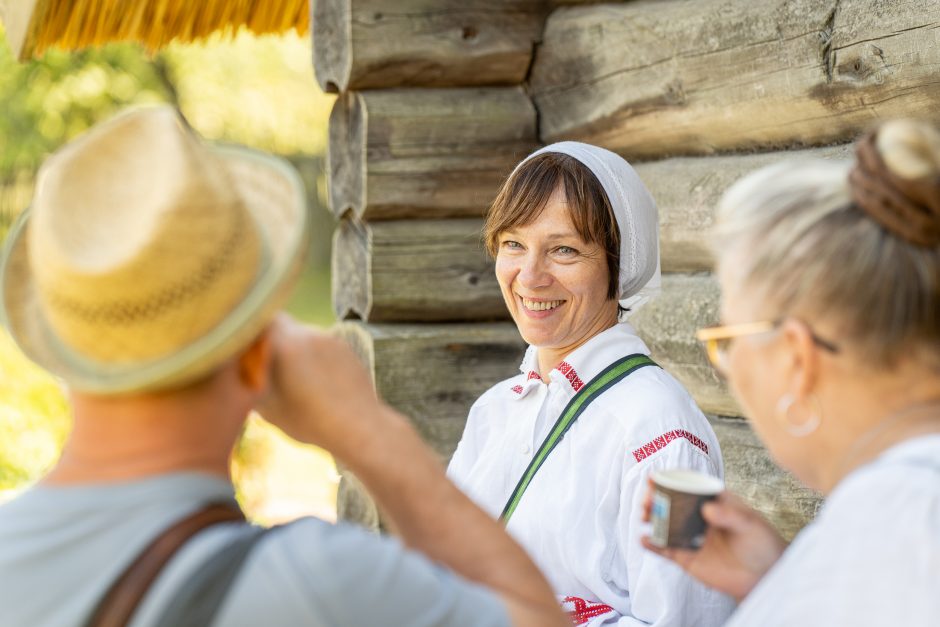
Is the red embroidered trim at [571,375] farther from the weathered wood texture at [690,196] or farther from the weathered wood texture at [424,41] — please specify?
the weathered wood texture at [424,41]

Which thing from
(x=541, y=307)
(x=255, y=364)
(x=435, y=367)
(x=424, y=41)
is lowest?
(x=435, y=367)

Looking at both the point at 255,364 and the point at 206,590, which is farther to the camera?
the point at 255,364

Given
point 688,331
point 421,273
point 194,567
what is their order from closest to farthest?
point 194,567, point 688,331, point 421,273

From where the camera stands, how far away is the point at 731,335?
1.59 m

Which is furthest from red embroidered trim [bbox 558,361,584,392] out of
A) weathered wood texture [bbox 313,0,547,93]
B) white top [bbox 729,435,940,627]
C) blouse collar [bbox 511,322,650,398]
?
weathered wood texture [bbox 313,0,547,93]

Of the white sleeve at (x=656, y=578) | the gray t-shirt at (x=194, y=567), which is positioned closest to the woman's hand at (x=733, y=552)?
the white sleeve at (x=656, y=578)

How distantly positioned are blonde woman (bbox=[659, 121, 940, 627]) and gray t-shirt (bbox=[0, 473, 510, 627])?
430 mm

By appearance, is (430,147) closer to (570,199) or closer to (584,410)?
(570,199)

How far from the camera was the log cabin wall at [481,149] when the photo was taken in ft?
12.5

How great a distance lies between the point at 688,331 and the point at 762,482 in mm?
575

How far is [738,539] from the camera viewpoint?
181cm

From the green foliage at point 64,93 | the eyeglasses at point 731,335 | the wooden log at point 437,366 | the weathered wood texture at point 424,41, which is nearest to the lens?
the eyeglasses at point 731,335

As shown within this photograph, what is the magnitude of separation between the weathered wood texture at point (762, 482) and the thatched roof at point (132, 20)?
119 inches

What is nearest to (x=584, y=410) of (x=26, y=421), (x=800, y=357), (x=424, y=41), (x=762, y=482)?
(x=762, y=482)
